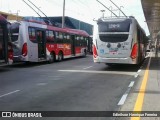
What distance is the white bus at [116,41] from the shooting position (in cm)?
1975

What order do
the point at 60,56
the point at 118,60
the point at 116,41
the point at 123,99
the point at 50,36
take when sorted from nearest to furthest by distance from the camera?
1. the point at 123,99
2. the point at 118,60
3. the point at 116,41
4. the point at 50,36
5. the point at 60,56

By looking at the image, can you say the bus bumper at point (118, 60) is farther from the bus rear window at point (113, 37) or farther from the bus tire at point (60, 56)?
the bus tire at point (60, 56)

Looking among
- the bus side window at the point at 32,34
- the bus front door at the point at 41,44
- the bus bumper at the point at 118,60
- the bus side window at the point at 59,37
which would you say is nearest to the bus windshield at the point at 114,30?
the bus bumper at the point at 118,60

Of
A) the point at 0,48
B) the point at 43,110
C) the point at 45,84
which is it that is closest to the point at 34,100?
the point at 43,110

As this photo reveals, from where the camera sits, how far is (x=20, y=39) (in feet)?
73.5

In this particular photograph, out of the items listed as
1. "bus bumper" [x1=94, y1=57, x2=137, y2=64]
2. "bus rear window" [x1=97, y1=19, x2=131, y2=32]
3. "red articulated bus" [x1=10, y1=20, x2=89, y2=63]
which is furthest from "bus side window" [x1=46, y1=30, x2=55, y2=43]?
"bus bumper" [x1=94, y1=57, x2=137, y2=64]

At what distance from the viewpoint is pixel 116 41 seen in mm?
20031

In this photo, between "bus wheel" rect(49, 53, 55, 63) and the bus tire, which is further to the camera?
the bus tire

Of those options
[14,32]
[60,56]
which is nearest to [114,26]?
[14,32]

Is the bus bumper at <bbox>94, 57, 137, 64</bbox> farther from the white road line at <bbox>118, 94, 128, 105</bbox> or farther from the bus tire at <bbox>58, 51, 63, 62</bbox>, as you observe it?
the white road line at <bbox>118, 94, 128, 105</bbox>

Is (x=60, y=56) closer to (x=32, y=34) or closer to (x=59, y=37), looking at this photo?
(x=59, y=37)

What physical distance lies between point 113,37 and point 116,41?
29cm

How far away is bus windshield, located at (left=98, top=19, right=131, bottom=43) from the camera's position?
1991cm

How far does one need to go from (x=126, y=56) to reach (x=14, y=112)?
40.9 feet
